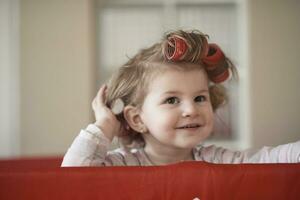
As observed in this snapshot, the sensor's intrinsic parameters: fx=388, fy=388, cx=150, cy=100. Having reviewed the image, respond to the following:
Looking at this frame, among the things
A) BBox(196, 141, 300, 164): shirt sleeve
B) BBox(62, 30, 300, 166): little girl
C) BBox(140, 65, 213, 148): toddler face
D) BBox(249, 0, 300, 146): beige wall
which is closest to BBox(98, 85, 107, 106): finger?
BBox(62, 30, 300, 166): little girl

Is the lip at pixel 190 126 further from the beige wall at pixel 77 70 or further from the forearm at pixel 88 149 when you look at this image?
the beige wall at pixel 77 70

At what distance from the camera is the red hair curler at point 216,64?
0.67m

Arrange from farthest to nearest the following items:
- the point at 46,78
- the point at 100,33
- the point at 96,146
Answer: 1. the point at 100,33
2. the point at 46,78
3. the point at 96,146

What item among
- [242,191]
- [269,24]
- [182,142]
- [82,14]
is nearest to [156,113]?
[182,142]

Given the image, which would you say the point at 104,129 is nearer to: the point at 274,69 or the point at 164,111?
the point at 164,111

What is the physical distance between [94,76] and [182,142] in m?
0.93

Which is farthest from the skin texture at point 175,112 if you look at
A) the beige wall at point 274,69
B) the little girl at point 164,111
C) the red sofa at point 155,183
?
the beige wall at point 274,69

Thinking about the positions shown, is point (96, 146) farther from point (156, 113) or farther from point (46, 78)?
point (46, 78)

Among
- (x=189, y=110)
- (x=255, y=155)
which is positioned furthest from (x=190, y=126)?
(x=255, y=155)

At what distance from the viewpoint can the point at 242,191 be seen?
449 mm

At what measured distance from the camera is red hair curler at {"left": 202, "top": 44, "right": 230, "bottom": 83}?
672mm

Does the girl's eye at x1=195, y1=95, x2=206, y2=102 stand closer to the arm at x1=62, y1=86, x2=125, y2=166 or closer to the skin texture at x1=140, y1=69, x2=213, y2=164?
the skin texture at x1=140, y1=69, x2=213, y2=164

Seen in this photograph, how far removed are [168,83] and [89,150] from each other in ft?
0.55

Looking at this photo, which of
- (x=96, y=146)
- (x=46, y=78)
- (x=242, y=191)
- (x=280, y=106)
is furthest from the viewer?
(x=46, y=78)
